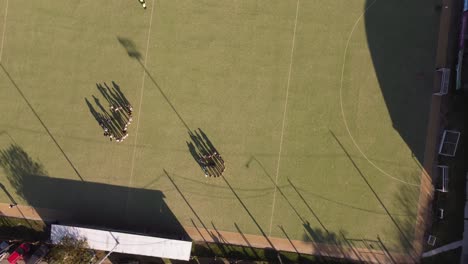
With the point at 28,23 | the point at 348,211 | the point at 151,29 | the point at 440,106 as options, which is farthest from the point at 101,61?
the point at 440,106

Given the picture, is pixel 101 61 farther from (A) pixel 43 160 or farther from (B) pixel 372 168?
(B) pixel 372 168

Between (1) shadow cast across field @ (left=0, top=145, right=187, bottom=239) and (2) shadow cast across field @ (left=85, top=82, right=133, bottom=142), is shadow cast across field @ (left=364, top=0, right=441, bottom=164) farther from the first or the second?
(1) shadow cast across field @ (left=0, top=145, right=187, bottom=239)

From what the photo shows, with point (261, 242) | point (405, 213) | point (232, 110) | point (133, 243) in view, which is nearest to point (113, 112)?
point (232, 110)

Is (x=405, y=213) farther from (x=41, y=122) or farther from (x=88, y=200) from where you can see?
(x=41, y=122)

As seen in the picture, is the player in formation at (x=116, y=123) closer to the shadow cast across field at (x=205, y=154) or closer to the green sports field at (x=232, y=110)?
the green sports field at (x=232, y=110)

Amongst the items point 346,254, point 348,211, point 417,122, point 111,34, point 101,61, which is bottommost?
point 346,254

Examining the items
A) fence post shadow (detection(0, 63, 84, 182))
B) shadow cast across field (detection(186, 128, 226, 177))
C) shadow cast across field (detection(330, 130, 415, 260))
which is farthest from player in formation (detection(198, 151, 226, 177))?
fence post shadow (detection(0, 63, 84, 182))
